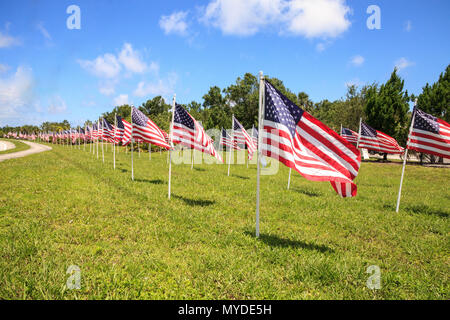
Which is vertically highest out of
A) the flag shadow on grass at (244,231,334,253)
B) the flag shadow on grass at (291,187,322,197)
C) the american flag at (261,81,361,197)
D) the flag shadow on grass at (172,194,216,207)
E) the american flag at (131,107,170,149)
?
the american flag at (131,107,170,149)

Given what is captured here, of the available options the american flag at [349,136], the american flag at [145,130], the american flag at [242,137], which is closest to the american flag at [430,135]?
the american flag at [349,136]

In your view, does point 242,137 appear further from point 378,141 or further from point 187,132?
point 378,141

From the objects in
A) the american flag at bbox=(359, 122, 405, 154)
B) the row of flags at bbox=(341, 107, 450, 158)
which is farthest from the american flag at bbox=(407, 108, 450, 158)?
the american flag at bbox=(359, 122, 405, 154)

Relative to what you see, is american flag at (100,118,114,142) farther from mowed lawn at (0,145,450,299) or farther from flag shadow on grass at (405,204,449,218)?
flag shadow on grass at (405,204,449,218)

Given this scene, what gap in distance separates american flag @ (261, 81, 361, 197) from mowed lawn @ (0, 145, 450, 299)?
1778 millimetres

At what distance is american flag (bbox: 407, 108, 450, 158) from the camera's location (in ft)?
29.9

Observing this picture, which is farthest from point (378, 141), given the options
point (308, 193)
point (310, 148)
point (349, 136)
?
point (310, 148)

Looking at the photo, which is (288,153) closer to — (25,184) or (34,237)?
(34,237)
